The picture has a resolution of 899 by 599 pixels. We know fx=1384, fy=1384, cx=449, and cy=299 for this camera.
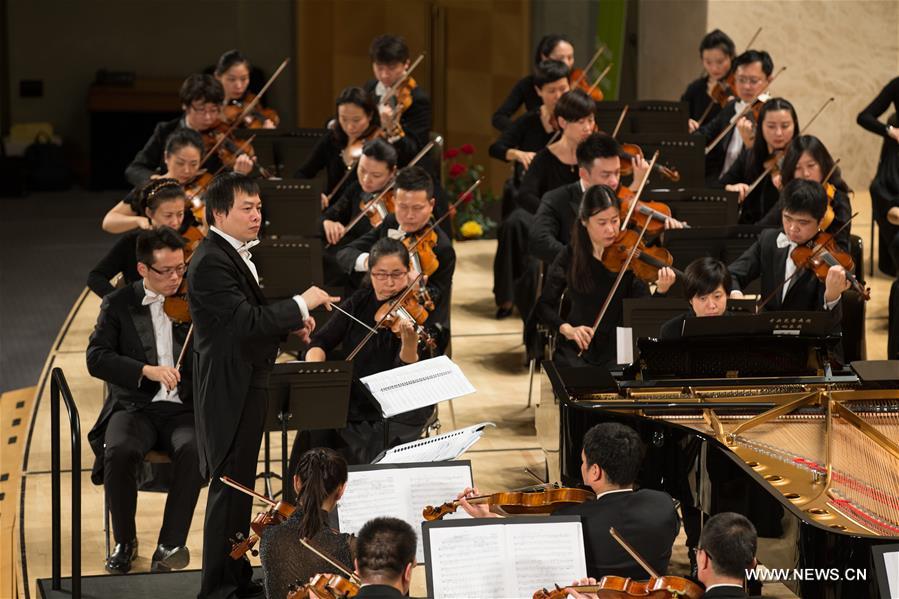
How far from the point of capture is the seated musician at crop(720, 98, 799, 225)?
6.43m

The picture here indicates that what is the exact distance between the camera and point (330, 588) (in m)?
3.14

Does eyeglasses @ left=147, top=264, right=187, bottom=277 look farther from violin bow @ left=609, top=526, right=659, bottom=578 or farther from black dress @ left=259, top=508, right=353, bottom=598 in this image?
violin bow @ left=609, top=526, right=659, bottom=578

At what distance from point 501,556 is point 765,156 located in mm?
3877

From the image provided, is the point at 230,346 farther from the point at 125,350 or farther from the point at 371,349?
the point at 371,349

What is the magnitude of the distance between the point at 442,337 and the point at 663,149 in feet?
6.87

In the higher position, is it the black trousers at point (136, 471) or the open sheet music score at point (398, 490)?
the open sheet music score at point (398, 490)

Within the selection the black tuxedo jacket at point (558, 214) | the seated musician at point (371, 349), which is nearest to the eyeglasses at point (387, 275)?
the seated musician at point (371, 349)

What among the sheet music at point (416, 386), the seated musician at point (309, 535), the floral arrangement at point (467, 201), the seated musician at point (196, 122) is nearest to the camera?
the seated musician at point (309, 535)

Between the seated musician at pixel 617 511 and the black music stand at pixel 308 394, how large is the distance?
105 centimetres

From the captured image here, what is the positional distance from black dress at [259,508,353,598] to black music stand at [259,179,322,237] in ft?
9.46

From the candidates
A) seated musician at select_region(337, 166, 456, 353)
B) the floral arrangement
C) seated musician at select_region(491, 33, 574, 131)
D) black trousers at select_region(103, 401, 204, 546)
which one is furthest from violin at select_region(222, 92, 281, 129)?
black trousers at select_region(103, 401, 204, 546)

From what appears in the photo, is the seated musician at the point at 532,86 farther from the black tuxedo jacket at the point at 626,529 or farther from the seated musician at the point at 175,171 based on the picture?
the black tuxedo jacket at the point at 626,529

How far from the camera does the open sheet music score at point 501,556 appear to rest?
125 inches

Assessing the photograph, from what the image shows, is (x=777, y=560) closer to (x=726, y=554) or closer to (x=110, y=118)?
(x=726, y=554)
